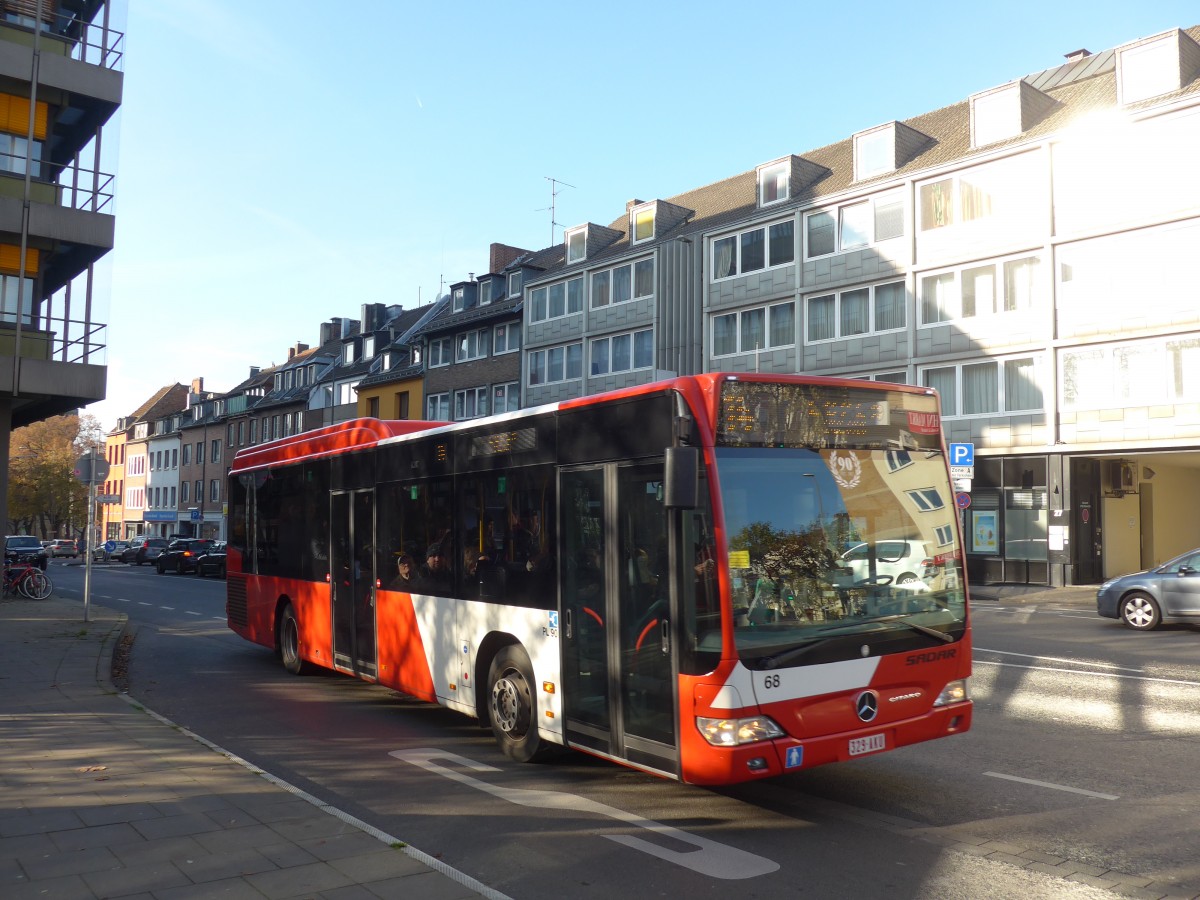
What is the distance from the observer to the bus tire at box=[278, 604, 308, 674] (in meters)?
12.6

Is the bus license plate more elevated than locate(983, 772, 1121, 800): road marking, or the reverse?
the bus license plate

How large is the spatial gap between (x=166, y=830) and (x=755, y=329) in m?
33.5

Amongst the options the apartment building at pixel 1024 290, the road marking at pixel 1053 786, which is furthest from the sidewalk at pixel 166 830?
the apartment building at pixel 1024 290

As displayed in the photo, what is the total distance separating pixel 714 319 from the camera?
3909cm

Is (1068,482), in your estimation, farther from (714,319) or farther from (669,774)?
(669,774)

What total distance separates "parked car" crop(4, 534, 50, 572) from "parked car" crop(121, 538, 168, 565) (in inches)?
399

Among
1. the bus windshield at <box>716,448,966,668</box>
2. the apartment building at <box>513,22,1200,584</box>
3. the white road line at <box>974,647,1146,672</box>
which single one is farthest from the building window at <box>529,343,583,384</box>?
the bus windshield at <box>716,448,966,668</box>

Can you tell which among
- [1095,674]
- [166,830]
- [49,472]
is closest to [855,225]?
[1095,674]

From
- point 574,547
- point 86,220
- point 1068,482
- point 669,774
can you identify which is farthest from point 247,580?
point 1068,482

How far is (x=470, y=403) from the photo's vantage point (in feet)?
174

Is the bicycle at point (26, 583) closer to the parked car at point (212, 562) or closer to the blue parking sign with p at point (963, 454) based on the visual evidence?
the parked car at point (212, 562)

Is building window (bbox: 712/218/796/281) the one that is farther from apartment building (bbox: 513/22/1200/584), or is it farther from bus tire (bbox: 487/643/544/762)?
bus tire (bbox: 487/643/544/762)

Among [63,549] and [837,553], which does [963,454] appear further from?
[63,549]

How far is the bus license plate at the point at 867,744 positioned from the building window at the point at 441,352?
49932mm
